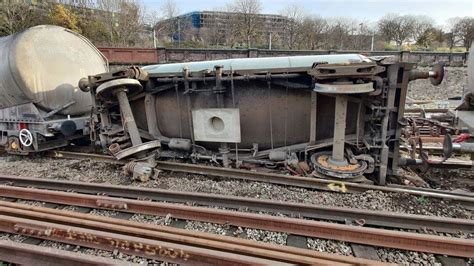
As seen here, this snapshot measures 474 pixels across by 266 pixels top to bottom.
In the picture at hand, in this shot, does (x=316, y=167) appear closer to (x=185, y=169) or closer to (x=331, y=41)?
(x=185, y=169)

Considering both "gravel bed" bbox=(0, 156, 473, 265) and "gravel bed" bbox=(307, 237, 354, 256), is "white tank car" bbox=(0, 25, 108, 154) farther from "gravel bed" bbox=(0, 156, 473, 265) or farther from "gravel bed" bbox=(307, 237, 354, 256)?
"gravel bed" bbox=(307, 237, 354, 256)

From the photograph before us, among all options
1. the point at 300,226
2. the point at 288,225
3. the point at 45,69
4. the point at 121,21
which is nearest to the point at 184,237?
the point at 288,225

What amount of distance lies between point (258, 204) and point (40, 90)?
20.4 ft

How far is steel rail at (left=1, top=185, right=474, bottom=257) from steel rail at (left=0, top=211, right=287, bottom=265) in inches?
26.3

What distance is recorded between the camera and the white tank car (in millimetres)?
6746

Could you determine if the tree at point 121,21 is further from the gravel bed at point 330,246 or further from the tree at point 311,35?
the gravel bed at point 330,246

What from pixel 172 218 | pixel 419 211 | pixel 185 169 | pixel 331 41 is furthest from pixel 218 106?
pixel 331 41

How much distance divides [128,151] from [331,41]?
43725 mm

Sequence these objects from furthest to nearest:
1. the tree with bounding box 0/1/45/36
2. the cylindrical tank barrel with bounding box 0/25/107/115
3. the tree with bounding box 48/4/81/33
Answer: the tree with bounding box 48/4/81/33, the tree with bounding box 0/1/45/36, the cylindrical tank barrel with bounding box 0/25/107/115

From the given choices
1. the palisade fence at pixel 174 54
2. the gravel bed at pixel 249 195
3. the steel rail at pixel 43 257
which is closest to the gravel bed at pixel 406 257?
the gravel bed at pixel 249 195

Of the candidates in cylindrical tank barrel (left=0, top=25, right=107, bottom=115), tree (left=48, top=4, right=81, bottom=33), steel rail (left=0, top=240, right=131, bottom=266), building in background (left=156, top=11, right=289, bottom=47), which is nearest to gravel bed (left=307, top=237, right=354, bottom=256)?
steel rail (left=0, top=240, right=131, bottom=266)

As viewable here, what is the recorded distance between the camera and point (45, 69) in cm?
706

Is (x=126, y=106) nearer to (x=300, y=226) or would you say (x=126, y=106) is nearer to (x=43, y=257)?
(x=43, y=257)

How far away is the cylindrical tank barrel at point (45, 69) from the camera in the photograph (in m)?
6.70
